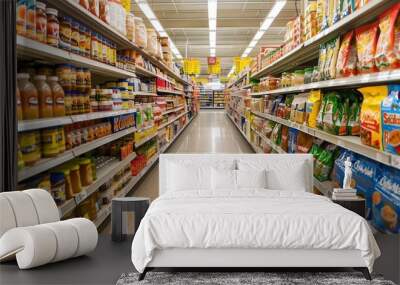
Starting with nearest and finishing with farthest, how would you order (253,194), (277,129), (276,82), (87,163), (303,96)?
(253,194), (87,163), (303,96), (277,129), (276,82)

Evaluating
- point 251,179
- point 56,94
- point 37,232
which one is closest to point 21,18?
point 56,94

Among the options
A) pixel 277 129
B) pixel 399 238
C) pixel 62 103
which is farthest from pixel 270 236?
pixel 277 129

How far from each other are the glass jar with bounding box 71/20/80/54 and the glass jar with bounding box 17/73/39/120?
0.70 meters

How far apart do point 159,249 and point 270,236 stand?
0.56m

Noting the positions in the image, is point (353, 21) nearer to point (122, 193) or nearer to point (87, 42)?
point (87, 42)

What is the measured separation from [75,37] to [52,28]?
0.50 meters

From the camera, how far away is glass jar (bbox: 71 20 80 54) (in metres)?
3.70

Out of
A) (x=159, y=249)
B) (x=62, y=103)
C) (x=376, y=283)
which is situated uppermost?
(x=62, y=103)

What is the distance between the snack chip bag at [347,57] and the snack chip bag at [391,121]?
0.72 m

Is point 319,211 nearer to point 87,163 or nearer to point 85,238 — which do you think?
point 85,238

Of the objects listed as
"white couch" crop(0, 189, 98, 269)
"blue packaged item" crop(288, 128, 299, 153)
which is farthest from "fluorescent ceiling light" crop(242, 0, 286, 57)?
"white couch" crop(0, 189, 98, 269)

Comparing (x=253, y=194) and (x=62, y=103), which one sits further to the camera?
(x=62, y=103)

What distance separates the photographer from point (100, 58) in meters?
4.49

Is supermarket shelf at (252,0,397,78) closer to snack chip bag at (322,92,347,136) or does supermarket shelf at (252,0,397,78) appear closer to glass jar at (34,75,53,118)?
snack chip bag at (322,92,347,136)
